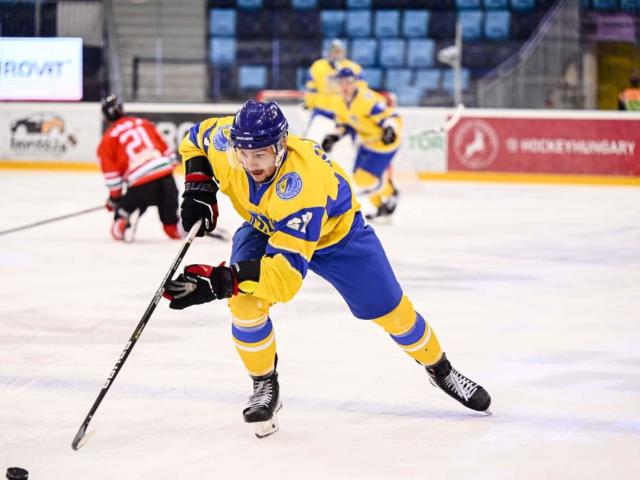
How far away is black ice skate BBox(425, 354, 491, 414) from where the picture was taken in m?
3.49

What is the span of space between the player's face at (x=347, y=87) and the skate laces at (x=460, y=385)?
205 inches

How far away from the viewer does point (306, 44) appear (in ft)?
45.4

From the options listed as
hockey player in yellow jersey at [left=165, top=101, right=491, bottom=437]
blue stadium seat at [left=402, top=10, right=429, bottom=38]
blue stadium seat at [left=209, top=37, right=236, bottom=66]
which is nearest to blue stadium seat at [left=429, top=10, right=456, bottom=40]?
blue stadium seat at [left=402, top=10, right=429, bottom=38]

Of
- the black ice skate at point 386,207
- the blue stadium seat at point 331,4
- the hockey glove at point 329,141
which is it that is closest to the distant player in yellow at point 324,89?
the hockey glove at point 329,141

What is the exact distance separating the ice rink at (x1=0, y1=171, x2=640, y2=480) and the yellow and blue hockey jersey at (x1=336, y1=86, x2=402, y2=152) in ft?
4.15

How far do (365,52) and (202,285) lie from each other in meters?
12.3

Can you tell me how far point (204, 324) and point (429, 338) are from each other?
5.24ft

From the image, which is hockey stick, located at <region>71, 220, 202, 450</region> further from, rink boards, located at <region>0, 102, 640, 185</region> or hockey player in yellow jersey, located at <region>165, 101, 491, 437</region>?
rink boards, located at <region>0, 102, 640, 185</region>

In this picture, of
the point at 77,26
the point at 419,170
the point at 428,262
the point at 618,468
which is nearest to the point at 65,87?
the point at 77,26

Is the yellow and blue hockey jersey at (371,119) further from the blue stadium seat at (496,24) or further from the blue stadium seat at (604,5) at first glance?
the blue stadium seat at (496,24)

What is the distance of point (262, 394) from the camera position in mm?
3281

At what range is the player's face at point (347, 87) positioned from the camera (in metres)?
8.55

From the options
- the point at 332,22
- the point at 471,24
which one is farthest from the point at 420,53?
the point at 332,22

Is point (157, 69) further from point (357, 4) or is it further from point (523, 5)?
point (523, 5)
